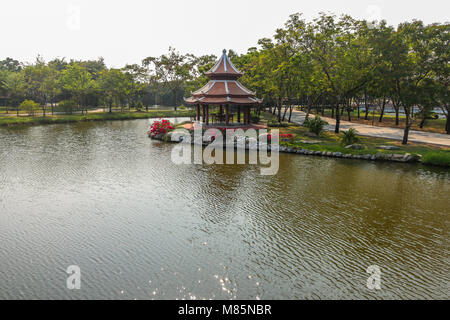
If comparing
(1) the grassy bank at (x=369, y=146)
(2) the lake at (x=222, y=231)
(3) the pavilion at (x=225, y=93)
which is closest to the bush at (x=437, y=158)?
(1) the grassy bank at (x=369, y=146)

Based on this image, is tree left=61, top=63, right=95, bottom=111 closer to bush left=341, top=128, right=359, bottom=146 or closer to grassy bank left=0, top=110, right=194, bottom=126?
grassy bank left=0, top=110, right=194, bottom=126

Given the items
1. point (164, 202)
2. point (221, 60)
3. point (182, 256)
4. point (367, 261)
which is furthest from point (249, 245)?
point (221, 60)

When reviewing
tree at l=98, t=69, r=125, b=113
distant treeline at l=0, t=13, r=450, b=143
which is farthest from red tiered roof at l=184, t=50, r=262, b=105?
tree at l=98, t=69, r=125, b=113

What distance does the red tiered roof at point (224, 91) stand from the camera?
33125mm

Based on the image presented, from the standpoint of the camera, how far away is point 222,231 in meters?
11.8

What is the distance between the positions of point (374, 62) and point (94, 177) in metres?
26.2

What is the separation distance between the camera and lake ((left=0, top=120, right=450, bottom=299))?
8484 mm

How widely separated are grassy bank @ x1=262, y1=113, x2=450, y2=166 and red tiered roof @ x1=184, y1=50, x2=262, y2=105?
287 inches

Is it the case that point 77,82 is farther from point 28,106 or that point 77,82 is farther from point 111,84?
point 28,106

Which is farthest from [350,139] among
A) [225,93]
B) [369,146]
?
[225,93]

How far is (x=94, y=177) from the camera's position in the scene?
1875cm

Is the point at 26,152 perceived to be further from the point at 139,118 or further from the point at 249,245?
the point at 139,118

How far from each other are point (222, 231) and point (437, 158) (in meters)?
18.8

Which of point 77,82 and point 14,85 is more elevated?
point 77,82
